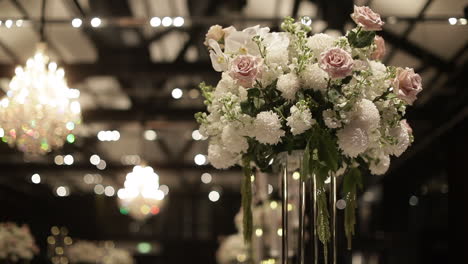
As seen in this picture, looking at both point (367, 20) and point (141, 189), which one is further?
point (141, 189)

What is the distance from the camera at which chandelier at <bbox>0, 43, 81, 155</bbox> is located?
6270mm

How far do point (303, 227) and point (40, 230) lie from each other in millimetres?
12217

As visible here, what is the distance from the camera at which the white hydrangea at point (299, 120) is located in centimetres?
257

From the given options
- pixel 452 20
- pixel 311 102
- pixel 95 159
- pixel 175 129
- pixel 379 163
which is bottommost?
pixel 379 163

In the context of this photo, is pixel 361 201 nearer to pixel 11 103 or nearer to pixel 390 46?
pixel 390 46

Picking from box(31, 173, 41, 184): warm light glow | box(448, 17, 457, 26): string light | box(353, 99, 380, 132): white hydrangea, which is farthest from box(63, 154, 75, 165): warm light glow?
box(353, 99, 380, 132): white hydrangea

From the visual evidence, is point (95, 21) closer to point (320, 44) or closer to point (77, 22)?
point (77, 22)

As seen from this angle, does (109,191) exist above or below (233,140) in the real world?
above

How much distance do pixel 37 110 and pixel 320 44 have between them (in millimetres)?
4206

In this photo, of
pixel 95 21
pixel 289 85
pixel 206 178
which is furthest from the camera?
pixel 206 178

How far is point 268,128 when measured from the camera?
261 cm

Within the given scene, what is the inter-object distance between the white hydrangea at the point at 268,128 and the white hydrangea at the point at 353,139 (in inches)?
8.2

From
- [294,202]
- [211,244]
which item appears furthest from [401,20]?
[211,244]

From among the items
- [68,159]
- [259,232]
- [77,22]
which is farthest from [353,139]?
[68,159]
